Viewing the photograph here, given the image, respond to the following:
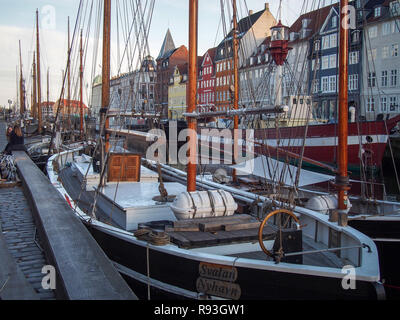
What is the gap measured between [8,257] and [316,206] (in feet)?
18.7

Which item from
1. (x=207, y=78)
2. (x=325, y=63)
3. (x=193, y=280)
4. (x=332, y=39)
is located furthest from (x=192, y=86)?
(x=207, y=78)

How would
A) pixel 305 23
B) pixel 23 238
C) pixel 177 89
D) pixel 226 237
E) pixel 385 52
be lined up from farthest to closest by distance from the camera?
1. pixel 177 89
2. pixel 305 23
3. pixel 385 52
4. pixel 23 238
5. pixel 226 237

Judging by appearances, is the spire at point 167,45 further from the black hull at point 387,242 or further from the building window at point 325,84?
the black hull at point 387,242

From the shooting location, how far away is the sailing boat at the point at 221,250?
18.2ft

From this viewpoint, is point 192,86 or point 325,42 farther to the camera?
point 325,42

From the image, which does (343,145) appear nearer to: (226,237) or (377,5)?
(226,237)

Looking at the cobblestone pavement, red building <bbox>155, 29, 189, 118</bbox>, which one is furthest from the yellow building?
the cobblestone pavement

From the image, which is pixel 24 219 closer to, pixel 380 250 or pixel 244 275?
pixel 244 275

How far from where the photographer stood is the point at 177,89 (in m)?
85.4

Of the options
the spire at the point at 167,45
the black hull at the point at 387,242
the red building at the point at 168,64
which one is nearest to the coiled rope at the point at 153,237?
the black hull at the point at 387,242

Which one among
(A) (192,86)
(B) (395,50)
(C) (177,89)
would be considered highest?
(C) (177,89)

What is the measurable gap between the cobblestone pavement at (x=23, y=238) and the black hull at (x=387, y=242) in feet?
20.8

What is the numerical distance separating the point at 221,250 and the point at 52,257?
2.70 meters
